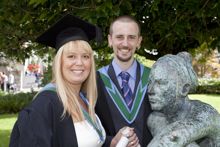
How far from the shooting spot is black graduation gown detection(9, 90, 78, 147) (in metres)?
2.68

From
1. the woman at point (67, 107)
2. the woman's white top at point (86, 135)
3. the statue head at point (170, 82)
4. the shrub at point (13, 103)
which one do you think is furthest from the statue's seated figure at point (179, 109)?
the shrub at point (13, 103)

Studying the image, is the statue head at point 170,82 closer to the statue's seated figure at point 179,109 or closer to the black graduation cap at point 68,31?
the statue's seated figure at point 179,109

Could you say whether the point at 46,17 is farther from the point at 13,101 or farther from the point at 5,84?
the point at 5,84

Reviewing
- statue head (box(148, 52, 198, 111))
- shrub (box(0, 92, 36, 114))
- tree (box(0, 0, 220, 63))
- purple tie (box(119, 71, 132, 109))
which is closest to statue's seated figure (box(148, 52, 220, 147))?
statue head (box(148, 52, 198, 111))

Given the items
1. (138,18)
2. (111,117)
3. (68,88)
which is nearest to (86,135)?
(68,88)

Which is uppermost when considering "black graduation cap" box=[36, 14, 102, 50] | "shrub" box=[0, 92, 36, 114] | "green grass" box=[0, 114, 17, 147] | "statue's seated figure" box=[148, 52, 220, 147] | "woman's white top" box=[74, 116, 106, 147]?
"black graduation cap" box=[36, 14, 102, 50]

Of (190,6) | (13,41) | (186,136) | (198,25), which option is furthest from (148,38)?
(186,136)

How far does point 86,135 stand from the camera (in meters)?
2.86

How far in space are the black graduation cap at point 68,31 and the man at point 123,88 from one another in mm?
241

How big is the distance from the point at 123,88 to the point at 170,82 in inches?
35.8

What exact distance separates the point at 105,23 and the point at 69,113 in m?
1.50

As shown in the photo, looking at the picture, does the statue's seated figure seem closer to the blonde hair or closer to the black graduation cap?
the blonde hair

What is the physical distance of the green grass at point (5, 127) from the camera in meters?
10.1

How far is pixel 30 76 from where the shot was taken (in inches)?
1264
